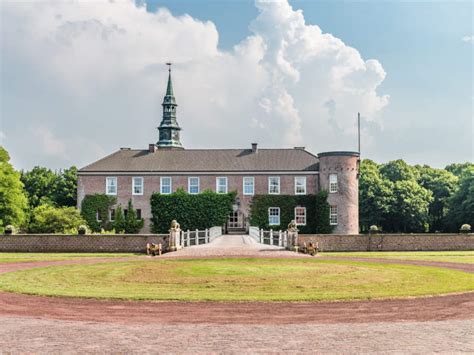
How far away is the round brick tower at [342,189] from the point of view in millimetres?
60812

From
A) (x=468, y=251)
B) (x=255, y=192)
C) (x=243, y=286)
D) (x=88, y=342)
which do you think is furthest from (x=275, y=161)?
(x=88, y=342)

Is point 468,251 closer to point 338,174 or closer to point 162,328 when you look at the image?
point 338,174

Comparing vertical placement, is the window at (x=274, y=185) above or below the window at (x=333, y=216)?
above

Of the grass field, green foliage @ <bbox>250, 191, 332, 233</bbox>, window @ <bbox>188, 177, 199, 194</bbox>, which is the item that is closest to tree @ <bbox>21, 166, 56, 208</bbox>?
window @ <bbox>188, 177, 199, 194</bbox>

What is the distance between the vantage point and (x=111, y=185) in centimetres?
6425

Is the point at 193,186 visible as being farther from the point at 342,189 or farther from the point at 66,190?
the point at 66,190

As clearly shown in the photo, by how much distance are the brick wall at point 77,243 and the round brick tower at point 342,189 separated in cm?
2483

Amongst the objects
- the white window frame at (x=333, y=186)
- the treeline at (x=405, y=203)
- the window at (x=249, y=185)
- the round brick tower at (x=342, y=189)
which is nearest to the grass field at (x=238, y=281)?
the round brick tower at (x=342, y=189)

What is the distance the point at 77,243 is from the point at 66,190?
120 ft

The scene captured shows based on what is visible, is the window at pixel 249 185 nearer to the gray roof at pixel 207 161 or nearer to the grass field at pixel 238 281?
the gray roof at pixel 207 161

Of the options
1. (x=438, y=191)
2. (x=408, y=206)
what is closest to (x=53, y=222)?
(x=408, y=206)

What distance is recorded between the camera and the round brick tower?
2394 inches

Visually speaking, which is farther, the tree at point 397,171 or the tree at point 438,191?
the tree at point 397,171

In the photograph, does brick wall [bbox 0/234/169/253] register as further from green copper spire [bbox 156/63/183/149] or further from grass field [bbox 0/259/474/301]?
green copper spire [bbox 156/63/183/149]
